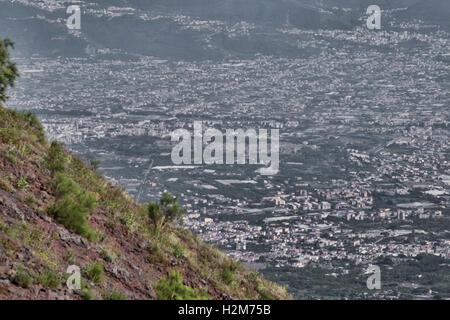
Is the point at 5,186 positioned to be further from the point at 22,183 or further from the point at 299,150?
the point at 299,150

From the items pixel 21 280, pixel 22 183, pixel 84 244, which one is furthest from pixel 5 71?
pixel 21 280

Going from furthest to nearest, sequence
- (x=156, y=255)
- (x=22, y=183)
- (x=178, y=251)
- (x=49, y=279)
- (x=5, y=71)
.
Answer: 1. (x=5, y=71)
2. (x=178, y=251)
3. (x=156, y=255)
4. (x=22, y=183)
5. (x=49, y=279)

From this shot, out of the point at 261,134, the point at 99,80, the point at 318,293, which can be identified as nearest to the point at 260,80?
the point at 99,80

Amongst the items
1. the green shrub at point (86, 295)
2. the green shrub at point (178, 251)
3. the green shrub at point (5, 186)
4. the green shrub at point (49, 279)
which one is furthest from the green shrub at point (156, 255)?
the green shrub at point (49, 279)

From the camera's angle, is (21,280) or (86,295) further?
(86,295)

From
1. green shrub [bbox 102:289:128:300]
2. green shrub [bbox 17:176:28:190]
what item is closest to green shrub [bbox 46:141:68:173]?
green shrub [bbox 17:176:28:190]

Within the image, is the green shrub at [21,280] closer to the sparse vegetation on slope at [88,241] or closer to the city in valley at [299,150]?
the sparse vegetation on slope at [88,241]
